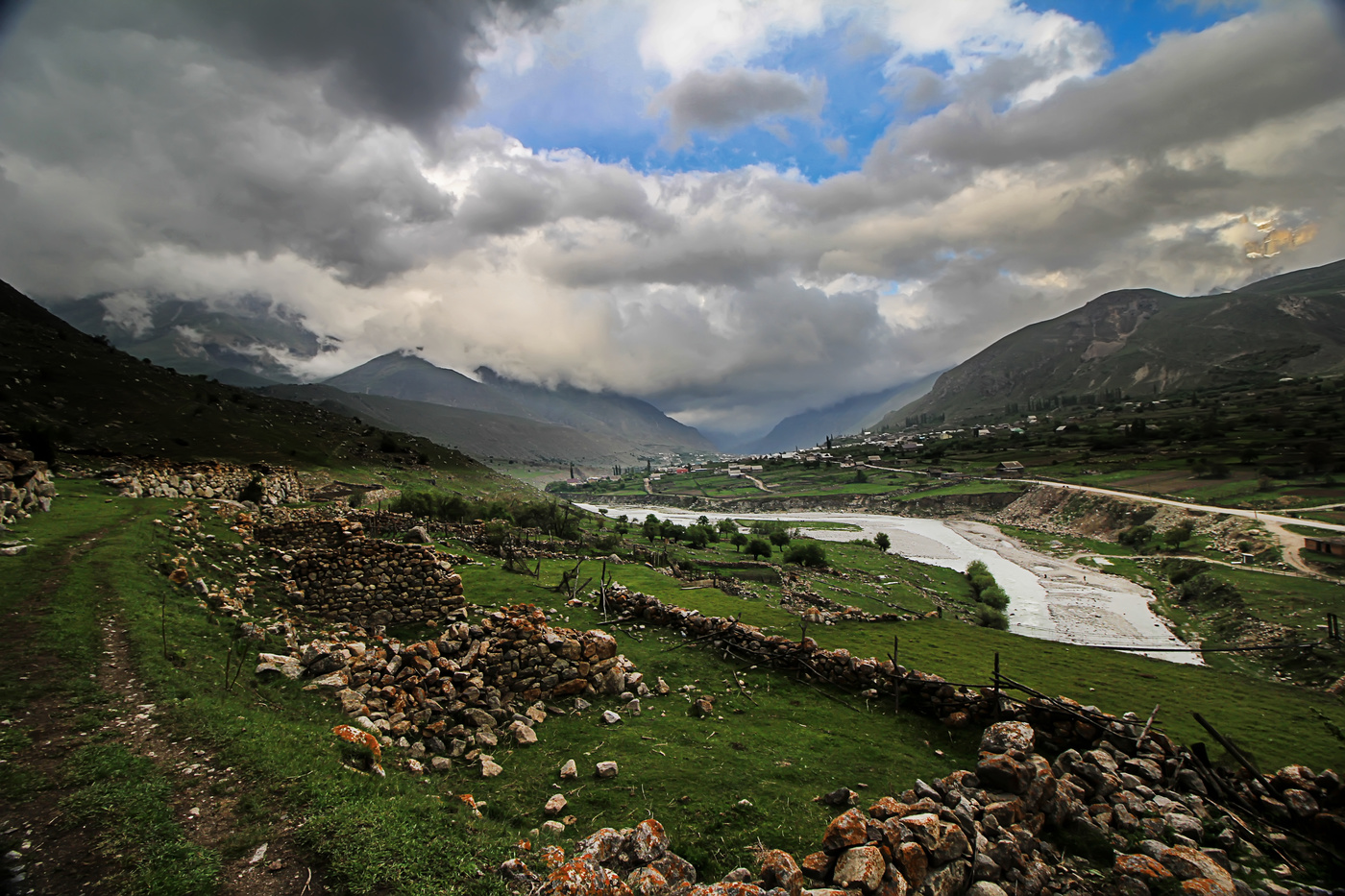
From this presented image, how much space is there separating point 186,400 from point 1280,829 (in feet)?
251

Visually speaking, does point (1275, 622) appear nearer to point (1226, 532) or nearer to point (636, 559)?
point (1226, 532)

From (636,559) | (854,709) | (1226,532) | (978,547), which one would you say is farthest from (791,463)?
(854,709)

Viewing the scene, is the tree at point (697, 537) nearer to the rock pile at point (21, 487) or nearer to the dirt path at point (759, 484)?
the rock pile at point (21, 487)

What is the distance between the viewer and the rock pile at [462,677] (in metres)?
10.2

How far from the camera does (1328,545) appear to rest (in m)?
40.3

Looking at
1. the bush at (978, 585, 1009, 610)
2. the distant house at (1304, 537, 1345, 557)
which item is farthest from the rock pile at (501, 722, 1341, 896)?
the distant house at (1304, 537, 1345, 557)

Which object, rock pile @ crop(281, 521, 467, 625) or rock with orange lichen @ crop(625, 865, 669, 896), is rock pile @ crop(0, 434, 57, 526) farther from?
rock with orange lichen @ crop(625, 865, 669, 896)

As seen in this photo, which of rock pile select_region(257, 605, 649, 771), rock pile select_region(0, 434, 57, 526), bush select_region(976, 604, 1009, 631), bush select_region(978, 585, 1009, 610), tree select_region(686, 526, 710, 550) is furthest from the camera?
tree select_region(686, 526, 710, 550)

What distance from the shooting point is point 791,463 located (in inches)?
7805

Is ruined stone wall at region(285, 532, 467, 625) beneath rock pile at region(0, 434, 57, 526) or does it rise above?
beneath

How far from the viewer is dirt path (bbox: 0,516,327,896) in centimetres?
507

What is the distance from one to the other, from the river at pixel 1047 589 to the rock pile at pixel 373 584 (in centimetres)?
2012

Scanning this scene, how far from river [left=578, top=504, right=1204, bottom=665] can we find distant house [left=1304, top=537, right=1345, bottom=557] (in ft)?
37.8

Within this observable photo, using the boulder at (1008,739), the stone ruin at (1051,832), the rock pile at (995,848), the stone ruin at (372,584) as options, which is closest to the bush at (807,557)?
the stone ruin at (1051,832)
